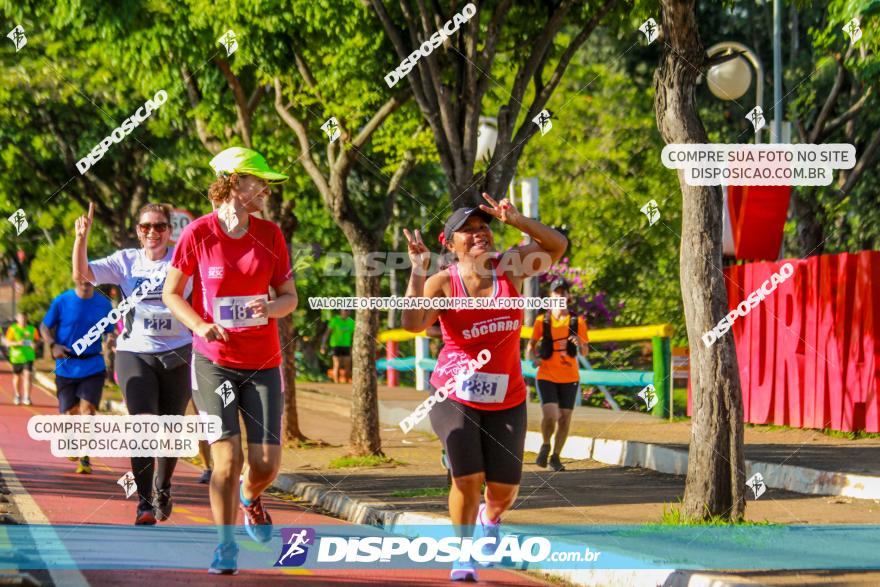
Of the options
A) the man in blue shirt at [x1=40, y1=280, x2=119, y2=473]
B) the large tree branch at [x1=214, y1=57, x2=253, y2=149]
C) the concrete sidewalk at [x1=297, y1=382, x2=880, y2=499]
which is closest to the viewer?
the concrete sidewalk at [x1=297, y1=382, x2=880, y2=499]

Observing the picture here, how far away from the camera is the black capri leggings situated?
25.1ft

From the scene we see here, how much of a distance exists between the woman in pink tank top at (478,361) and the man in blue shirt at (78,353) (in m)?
5.87

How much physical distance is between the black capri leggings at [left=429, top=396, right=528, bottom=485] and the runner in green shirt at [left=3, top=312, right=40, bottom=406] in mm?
20509

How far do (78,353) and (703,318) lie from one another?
6033 mm

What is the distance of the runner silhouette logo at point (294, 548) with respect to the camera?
836cm

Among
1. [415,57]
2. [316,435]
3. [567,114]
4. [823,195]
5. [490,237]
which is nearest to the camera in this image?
[490,237]

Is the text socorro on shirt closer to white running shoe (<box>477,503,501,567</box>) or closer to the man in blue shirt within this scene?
white running shoe (<box>477,503,501,567</box>)

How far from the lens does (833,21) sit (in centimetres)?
1485

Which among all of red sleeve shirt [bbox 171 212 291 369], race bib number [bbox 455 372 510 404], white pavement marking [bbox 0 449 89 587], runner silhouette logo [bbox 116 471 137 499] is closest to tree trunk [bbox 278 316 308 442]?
white pavement marking [bbox 0 449 89 587]

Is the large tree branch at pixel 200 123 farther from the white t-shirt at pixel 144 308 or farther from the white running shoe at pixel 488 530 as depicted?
the white running shoe at pixel 488 530

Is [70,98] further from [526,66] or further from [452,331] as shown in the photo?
[452,331]

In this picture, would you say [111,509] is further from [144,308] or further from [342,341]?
[342,341]

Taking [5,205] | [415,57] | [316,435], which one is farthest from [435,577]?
[5,205]

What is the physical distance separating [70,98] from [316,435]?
10889 mm
